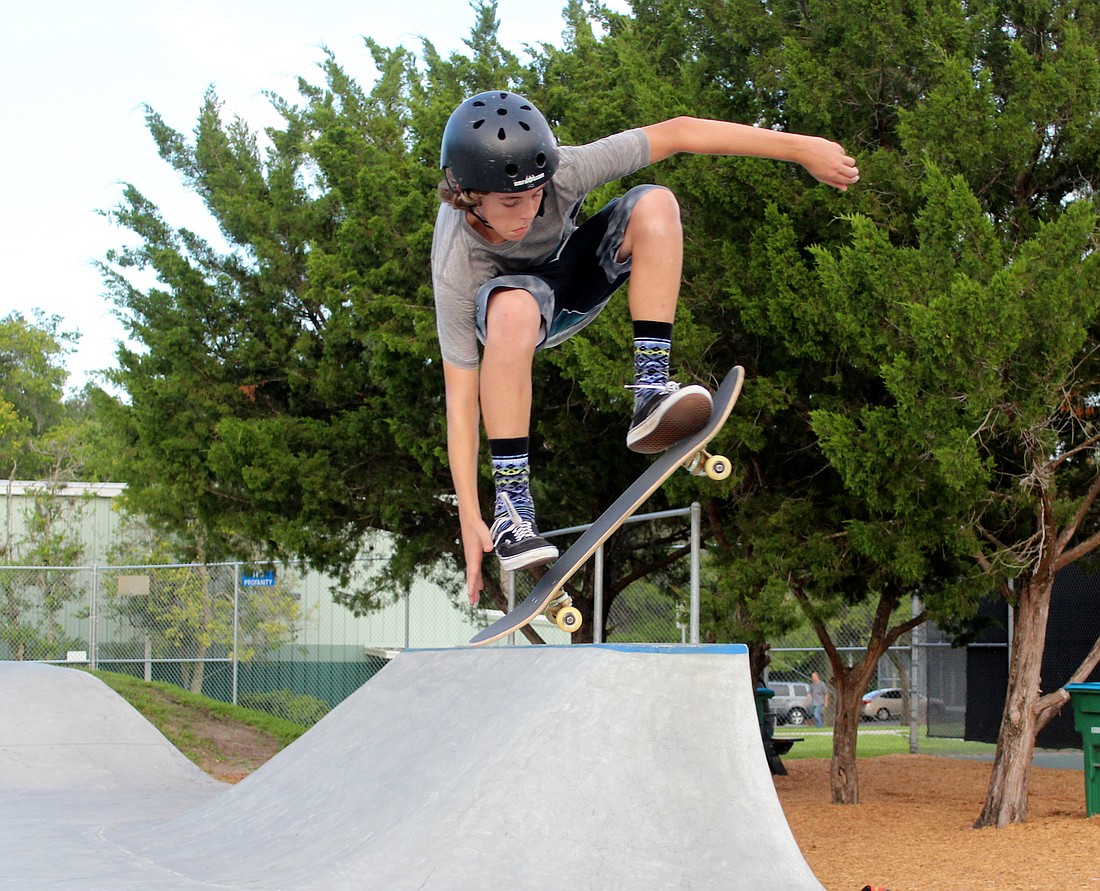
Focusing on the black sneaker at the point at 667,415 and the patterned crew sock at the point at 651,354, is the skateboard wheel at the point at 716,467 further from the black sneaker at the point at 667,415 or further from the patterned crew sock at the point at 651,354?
the patterned crew sock at the point at 651,354

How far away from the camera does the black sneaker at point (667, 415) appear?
477 cm

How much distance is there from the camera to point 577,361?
9211 millimetres

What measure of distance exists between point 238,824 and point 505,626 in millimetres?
1982

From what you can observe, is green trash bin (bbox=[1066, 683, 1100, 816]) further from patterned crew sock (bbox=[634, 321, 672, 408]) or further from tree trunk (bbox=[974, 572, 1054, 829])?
patterned crew sock (bbox=[634, 321, 672, 408])

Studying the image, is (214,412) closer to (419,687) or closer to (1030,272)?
(419,687)

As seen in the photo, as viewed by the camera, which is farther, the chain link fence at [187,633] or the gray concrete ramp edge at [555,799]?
the chain link fence at [187,633]

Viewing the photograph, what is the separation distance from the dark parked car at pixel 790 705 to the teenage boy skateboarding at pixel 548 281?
25.2 m

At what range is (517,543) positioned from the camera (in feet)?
16.2

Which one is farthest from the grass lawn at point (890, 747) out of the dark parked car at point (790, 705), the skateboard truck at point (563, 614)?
the skateboard truck at point (563, 614)

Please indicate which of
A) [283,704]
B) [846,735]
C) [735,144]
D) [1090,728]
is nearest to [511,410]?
[735,144]

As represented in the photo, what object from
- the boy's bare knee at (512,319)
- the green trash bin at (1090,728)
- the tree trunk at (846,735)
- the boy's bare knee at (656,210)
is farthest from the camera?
the tree trunk at (846,735)

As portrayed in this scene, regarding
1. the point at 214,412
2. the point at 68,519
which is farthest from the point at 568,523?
the point at 68,519

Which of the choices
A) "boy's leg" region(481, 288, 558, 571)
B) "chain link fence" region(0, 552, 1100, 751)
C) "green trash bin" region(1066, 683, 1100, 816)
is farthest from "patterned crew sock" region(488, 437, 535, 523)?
"chain link fence" region(0, 552, 1100, 751)

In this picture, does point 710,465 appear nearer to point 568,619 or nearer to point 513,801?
point 568,619
